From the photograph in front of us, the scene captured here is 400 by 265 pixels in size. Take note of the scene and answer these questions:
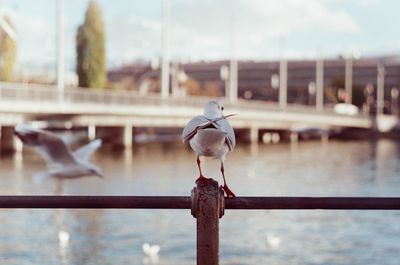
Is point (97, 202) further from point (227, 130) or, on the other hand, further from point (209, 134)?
point (227, 130)

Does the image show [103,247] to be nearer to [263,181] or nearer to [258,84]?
[263,181]

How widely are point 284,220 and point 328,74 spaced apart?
353 feet

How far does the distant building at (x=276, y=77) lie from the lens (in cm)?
11700

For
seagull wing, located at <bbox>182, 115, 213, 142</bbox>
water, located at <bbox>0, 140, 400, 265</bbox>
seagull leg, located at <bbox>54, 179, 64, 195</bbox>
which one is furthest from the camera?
water, located at <bbox>0, 140, 400, 265</bbox>

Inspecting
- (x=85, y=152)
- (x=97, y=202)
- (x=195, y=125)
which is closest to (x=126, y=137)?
(x=85, y=152)

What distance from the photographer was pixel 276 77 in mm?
123375

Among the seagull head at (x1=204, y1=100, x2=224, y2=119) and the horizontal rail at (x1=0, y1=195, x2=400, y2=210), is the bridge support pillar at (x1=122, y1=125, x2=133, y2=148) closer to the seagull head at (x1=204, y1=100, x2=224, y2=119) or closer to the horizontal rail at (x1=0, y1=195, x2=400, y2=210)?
the seagull head at (x1=204, y1=100, x2=224, y2=119)

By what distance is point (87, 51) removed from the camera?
7994 cm

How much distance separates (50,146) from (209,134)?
35.3 feet

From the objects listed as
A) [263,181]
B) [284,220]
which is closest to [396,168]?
[263,181]

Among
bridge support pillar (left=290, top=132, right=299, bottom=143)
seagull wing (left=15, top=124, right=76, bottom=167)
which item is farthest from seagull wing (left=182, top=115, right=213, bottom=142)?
bridge support pillar (left=290, top=132, right=299, bottom=143)

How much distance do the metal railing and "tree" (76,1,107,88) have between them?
7589cm

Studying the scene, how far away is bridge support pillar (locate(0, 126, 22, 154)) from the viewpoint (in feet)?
176

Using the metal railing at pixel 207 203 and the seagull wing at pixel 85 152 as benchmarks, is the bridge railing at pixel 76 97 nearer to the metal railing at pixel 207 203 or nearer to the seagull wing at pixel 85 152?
the seagull wing at pixel 85 152
